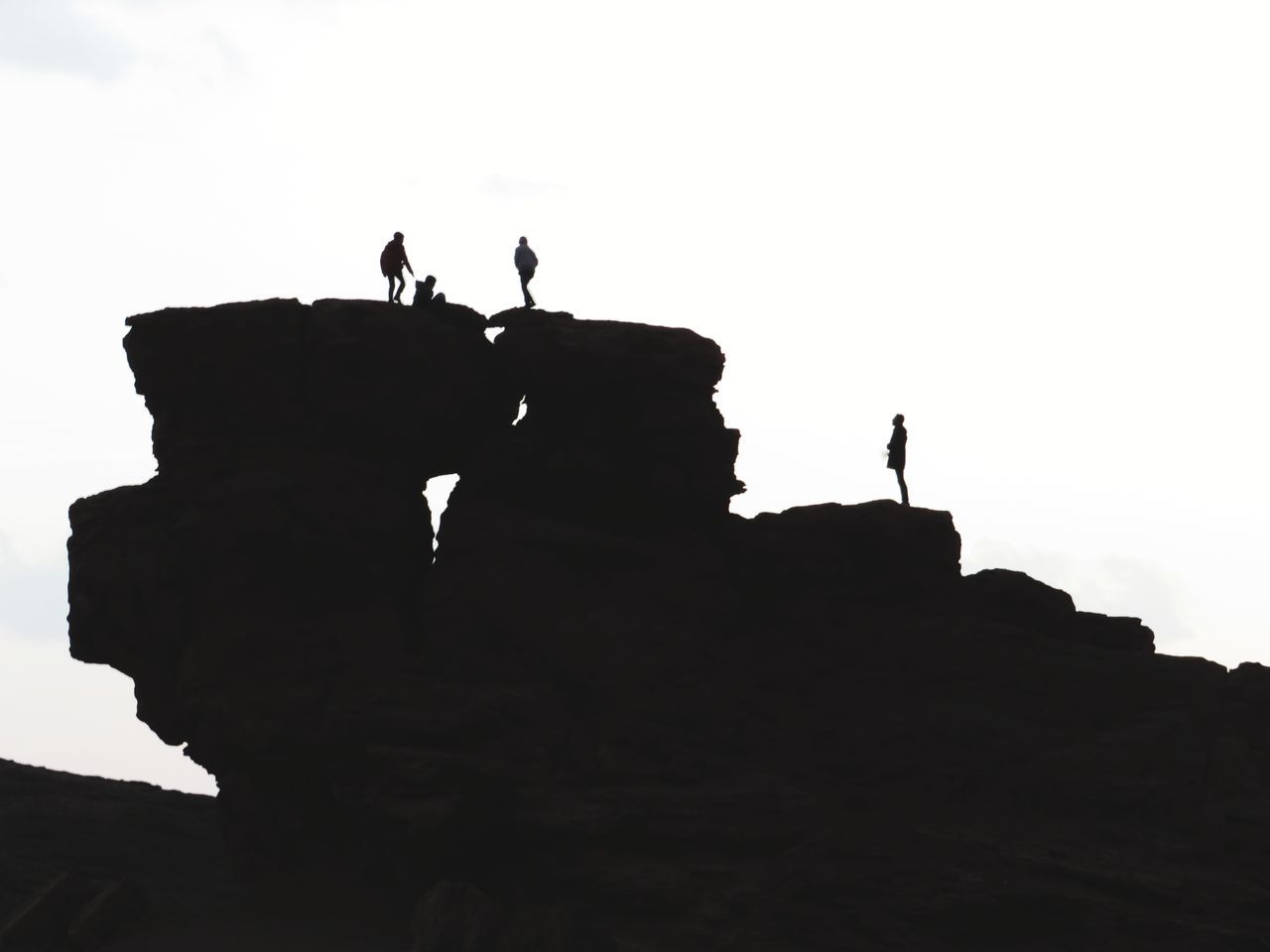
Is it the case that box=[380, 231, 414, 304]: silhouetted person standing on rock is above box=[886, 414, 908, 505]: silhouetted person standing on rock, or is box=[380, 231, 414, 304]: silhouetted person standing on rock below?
above

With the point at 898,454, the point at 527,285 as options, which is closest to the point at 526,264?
the point at 527,285

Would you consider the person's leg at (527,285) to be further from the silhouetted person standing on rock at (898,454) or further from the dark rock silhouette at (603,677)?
the silhouetted person standing on rock at (898,454)

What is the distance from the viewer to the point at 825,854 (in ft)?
103

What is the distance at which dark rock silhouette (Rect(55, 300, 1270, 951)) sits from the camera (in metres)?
31.3

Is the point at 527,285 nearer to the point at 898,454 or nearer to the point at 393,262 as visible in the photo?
the point at 393,262

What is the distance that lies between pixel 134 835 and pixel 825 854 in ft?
67.0

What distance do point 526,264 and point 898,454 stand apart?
39.7ft

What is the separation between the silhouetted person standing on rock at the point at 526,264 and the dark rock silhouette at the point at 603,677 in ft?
8.60

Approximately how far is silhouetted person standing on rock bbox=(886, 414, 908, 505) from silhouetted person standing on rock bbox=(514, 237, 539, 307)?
1112cm

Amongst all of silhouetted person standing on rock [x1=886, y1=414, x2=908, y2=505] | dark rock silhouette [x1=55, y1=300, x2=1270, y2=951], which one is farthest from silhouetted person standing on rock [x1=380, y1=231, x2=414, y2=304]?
silhouetted person standing on rock [x1=886, y1=414, x2=908, y2=505]

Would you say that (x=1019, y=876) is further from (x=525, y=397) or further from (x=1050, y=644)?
(x=525, y=397)

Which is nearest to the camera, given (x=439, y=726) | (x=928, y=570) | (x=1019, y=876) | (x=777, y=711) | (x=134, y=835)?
(x=1019, y=876)

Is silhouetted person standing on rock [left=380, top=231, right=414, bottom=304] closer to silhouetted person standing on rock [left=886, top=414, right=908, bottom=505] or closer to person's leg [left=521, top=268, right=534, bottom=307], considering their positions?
person's leg [left=521, top=268, right=534, bottom=307]

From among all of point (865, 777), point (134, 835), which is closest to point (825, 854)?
point (865, 777)
